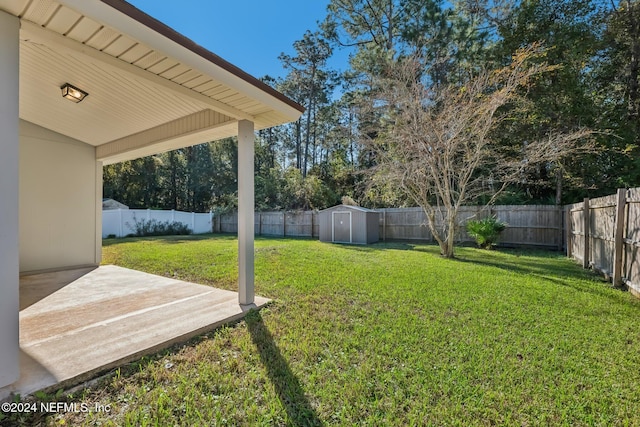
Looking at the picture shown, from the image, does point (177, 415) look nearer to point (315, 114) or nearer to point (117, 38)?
point (117, 38)

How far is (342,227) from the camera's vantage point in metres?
11.5

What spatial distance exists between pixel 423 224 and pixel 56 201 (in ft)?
30.6

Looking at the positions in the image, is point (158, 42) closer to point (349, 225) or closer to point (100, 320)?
point (100, 320)

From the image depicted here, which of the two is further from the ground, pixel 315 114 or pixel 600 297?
pixel 315 114

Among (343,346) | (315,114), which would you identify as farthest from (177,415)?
(315,114)

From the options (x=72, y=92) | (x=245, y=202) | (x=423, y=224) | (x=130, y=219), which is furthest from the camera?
(x=130, y=219)

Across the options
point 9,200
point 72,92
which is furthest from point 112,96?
point 9,200

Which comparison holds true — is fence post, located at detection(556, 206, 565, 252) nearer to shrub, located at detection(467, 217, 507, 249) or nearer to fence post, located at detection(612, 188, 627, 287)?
A: shrub, located at detection(467, 217, 507, 249)

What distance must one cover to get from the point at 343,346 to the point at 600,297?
401 cm

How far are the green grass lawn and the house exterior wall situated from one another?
4699mm

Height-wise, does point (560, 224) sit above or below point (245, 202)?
below

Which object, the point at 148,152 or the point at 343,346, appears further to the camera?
the point at 148,152

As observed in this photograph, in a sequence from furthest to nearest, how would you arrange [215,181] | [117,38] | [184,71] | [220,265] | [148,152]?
[215,181], [220,265], [148,152], [184,71], [117,38]

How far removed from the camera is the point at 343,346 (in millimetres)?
2736
